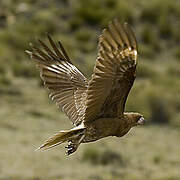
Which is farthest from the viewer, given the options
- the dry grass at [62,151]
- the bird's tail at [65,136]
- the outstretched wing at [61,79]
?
the dry grass at [62,151]

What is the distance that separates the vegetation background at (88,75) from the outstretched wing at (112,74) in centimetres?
763

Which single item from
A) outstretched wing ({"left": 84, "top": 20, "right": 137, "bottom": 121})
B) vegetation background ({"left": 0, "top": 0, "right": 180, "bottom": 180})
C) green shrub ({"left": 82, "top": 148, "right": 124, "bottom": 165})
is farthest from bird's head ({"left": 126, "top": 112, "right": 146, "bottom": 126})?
green shrub ({"left": 82, "top": 148, "right": 124, "bottom": 165})

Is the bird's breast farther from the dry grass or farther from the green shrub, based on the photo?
the green shrub

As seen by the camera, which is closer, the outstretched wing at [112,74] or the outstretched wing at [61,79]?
the outstretched wing at [112,74]

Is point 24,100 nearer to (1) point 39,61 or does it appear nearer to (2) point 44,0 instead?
(2) point 44,0

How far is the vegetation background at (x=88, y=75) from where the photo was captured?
47.5 ft

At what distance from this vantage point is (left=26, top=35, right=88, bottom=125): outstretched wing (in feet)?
21.9

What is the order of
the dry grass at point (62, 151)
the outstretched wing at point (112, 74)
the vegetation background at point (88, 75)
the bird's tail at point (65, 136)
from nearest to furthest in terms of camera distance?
the outstretched wing at point (112, 74), the bird's tail at point (65, 136), the dry grass at point (62, 151), the vegetation background at point (88, 75)

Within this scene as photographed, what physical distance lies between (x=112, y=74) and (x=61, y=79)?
141 cm

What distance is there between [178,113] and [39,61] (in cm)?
1331

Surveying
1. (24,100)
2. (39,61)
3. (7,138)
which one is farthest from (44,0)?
(39,61)

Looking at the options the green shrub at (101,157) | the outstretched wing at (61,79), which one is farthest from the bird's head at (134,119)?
the green shrub at (101,157)

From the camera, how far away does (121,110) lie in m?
5.86

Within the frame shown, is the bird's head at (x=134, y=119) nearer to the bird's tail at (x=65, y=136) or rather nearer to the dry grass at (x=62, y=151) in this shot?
the bird's tail at (x=65, y=136)
